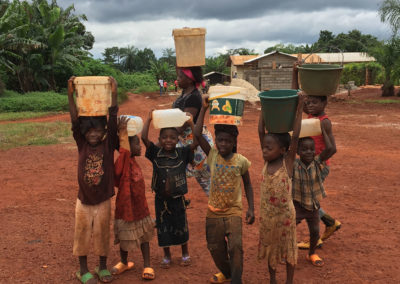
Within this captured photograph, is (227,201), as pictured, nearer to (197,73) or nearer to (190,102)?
(190,102)

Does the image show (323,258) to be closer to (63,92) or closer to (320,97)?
(320,97)

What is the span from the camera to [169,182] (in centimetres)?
316

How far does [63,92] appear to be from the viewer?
23609 millimetres

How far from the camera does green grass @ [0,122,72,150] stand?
9688 mm

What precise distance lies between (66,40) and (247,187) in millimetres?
22238

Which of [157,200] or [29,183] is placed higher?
[157,200]

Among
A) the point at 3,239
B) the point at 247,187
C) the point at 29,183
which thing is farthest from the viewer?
the point at 29,183

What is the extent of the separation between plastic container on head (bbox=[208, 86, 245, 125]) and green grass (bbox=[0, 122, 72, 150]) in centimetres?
781

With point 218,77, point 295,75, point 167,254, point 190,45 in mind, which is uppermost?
point 218,77

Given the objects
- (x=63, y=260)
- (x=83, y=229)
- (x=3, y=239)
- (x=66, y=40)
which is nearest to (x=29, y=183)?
(x=3, y=239)

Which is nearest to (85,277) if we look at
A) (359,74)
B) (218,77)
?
(359,74)

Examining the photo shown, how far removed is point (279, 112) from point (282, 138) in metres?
0.25

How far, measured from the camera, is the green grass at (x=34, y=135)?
31.8 feet

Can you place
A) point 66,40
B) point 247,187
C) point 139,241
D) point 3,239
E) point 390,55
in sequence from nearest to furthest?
point 247,187 → point 139,241 → point 3,239 → point 390,55 → point 66,40
